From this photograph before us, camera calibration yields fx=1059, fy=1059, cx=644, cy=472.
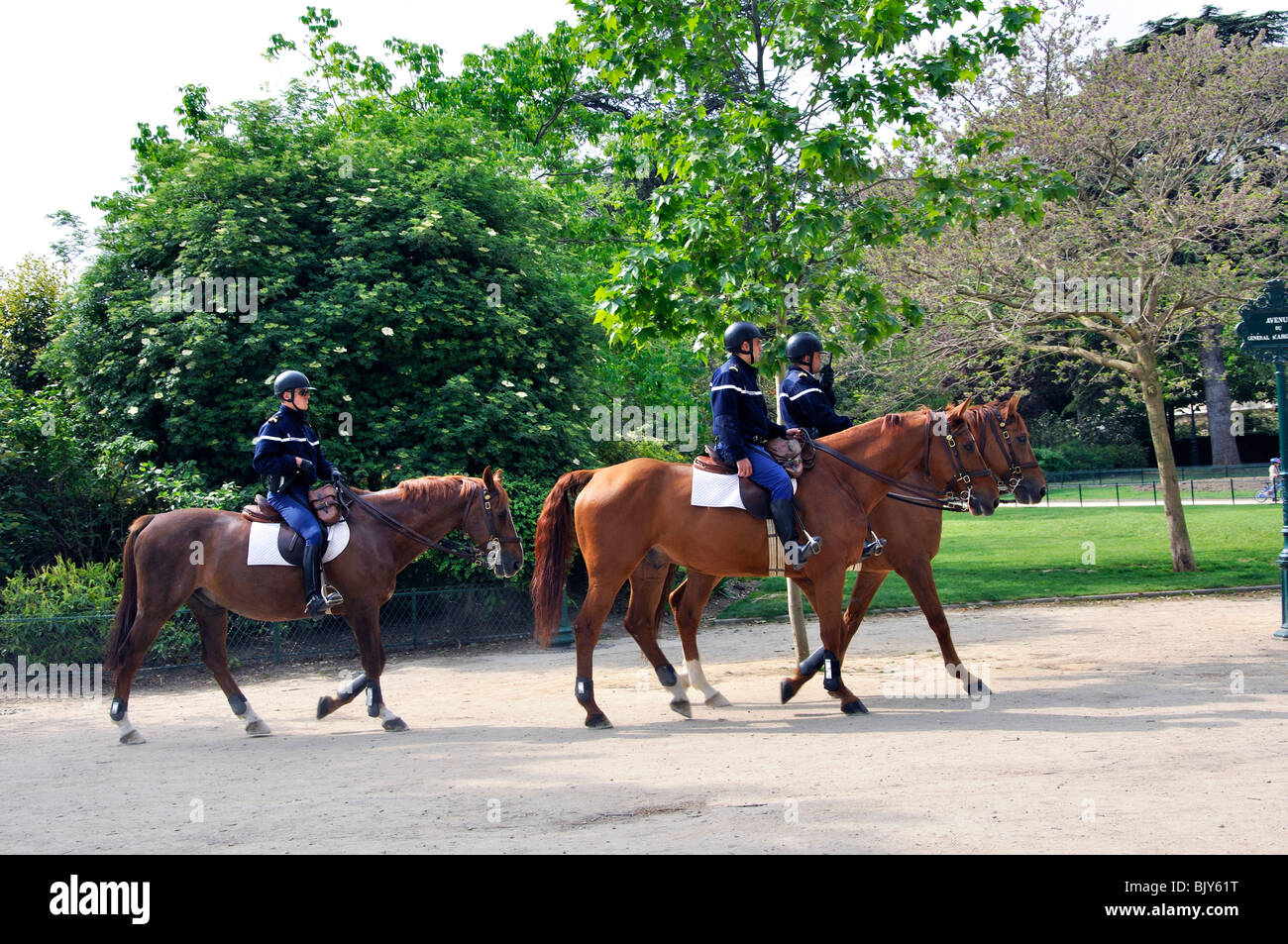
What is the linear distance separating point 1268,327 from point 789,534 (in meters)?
7.55

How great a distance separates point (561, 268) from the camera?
61.9 feet

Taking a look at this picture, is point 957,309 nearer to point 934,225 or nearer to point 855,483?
point 934,225

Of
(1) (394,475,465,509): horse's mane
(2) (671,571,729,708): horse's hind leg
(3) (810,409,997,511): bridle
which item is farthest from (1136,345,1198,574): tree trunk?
(1) (394,475,465,509): horse's mane

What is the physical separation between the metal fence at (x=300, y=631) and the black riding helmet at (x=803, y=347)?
7194 mm

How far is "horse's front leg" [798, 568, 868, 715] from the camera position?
9.37 metres

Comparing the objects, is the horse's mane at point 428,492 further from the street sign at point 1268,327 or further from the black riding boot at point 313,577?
the street sign at point 1268,327

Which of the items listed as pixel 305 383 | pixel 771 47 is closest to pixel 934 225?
pixel 771 47

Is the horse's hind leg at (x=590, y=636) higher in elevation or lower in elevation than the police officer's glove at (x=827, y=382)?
lower

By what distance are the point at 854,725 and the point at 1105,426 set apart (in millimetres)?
48989

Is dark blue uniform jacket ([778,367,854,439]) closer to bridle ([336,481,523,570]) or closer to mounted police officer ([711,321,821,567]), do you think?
mounted police officer ([711,321,821,567])

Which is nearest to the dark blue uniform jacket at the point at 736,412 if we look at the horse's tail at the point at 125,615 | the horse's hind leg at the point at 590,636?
the horse's hind leg at the point at 590,636

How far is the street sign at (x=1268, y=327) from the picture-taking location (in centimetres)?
1277

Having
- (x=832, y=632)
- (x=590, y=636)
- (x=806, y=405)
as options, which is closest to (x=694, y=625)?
(x=590, y=636)

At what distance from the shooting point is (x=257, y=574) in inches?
389
